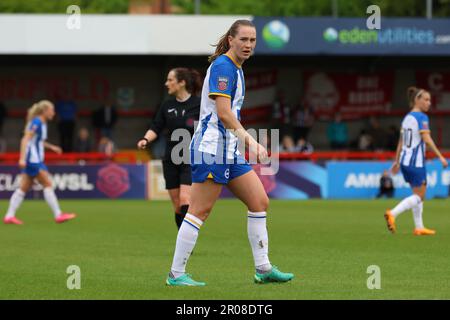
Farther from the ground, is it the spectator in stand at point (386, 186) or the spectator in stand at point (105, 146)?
the spectator in stand at point (105, 146)

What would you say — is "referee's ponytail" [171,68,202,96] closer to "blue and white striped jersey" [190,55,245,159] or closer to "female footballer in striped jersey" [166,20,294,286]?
"female footballer in striped jersey" [166,20,294,286]

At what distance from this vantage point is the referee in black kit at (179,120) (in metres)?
13.1

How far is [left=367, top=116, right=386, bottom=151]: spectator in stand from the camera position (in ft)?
111

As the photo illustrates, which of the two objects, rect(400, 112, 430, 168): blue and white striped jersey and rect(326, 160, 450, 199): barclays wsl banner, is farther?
rect(326, 160, 450, 199): barclays wsl banner

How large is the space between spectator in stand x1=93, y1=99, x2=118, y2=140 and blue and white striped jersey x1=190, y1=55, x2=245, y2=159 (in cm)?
2461

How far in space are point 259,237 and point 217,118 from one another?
1.12m

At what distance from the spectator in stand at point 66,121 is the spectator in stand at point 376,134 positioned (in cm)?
936

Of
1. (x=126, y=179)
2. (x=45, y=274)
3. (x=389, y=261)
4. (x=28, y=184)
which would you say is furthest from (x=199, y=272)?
(x=126, y=179)

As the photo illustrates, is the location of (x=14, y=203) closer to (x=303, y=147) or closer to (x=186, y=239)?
(x=186, y=239)

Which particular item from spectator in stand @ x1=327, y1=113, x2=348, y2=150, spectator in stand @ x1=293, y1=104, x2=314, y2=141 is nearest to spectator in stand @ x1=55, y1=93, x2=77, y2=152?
spectator in stand @ x1=293, y1=104, x2=314, y2=141

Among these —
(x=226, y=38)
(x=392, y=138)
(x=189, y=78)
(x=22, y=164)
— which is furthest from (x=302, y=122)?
(x=226, y=38)

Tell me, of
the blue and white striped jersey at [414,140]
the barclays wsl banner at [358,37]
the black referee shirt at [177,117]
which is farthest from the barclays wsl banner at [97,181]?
the black referee shirt at [177,117]

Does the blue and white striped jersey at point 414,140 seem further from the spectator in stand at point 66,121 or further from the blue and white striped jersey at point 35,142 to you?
the spectator in stand at point 66,121
